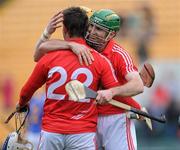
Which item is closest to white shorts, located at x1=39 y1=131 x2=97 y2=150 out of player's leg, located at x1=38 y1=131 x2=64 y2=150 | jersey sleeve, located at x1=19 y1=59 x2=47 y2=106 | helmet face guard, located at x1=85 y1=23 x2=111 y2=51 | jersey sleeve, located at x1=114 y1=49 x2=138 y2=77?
player's leg, located at x1=38 y1=131 x2=64 y2=150

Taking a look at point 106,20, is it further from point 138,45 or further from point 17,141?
point 138,45

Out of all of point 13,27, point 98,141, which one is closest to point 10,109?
point 13,27

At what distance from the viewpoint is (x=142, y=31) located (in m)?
12.8

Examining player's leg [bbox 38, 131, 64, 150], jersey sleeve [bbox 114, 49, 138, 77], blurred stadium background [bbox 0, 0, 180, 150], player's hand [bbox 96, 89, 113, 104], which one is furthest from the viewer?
blurred stadium background [bbox 0, 0, 180, 150]

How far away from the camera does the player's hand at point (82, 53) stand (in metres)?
5.29

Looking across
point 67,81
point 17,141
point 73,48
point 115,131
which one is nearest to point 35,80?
point 67,81

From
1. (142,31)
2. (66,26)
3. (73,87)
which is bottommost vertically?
(142,31)

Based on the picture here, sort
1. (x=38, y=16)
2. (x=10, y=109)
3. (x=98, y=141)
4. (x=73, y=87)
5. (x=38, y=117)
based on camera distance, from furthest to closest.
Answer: (x=38, y=16) < (x=10, y=109) < (x=38, y=117) < (x=98, y=141) < (x=73, y=87)

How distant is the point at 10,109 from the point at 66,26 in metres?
7.33

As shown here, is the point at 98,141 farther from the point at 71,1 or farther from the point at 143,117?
the point at 71,1

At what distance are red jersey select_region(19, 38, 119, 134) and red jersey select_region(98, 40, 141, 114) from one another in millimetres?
161

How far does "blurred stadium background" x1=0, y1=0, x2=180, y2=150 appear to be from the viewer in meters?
12.2

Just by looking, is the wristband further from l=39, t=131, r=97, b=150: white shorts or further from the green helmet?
l=39, t=131, r=97, b=150: white shorts

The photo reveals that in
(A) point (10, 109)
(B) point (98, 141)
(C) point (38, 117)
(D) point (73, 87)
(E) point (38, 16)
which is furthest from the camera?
(E) point (38, 16)
